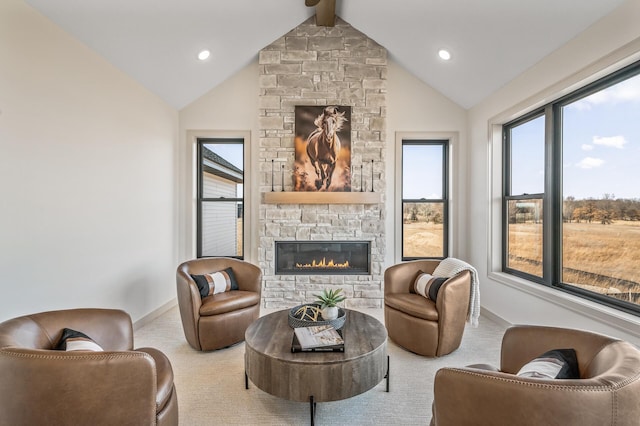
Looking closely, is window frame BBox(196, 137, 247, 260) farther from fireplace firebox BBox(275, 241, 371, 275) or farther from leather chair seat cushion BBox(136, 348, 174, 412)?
leather chair seat cushion BBox(136, 348, 174, 412)

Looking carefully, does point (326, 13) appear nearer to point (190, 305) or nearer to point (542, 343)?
point (190, 305)

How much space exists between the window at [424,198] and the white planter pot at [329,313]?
8.47 ft

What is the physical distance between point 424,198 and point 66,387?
14.8 ft

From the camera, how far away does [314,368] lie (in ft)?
6.05

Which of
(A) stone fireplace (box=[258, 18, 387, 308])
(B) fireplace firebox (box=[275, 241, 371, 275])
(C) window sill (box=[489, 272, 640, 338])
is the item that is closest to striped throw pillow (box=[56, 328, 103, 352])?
(A) stone fireplace (box=[258, 18, 387, 308])

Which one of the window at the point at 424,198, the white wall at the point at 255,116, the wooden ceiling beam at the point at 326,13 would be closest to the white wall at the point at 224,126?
the white wall at the point at 255,116

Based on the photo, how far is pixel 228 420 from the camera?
2.02m

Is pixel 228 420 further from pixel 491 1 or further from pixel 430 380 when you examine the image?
pixel 491 1

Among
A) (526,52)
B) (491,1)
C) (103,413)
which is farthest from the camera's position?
(526,52)

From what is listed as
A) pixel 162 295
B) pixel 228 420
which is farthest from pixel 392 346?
pixel 162 295

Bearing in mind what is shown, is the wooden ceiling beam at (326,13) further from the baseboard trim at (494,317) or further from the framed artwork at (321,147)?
the baseboard trim at (494,317)

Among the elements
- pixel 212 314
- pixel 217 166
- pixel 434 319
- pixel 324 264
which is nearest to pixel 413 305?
pixel 434 319

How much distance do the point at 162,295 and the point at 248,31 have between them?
357 cm

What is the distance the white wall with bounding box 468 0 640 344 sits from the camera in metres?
2.25
